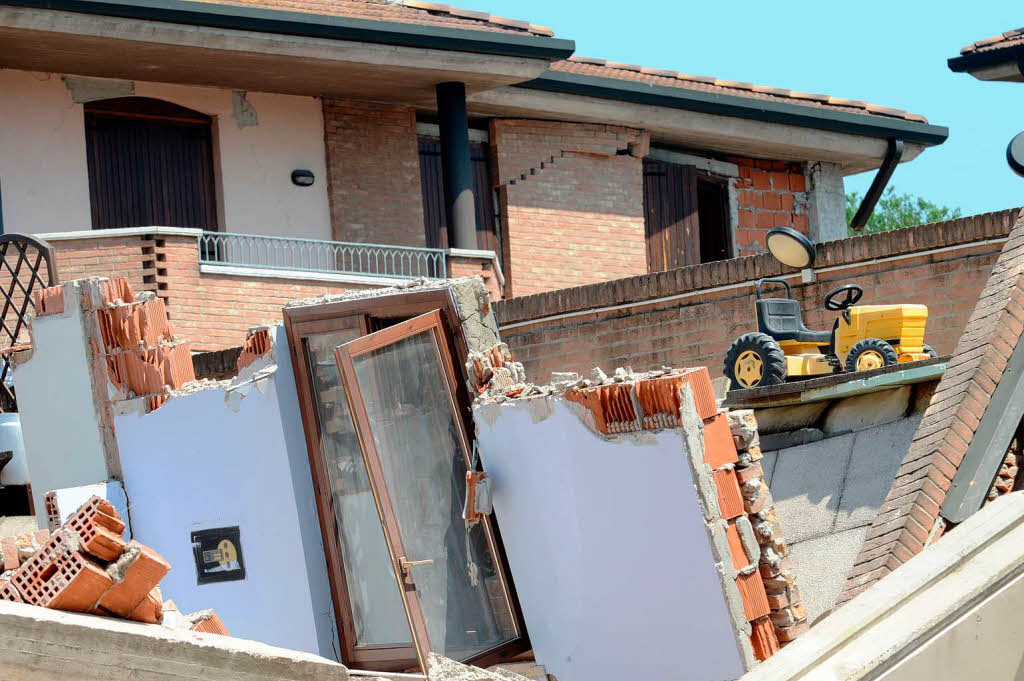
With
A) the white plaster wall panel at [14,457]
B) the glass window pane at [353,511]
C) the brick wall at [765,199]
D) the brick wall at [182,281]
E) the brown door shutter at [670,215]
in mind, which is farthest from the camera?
the brick wall at [765,199]

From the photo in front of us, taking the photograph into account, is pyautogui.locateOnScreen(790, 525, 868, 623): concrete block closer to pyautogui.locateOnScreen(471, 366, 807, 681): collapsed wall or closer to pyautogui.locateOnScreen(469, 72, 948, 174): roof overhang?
pyautogui.locateOnScreen(471, 366, 807, 681): collapsed wall

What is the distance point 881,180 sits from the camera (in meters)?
20.3

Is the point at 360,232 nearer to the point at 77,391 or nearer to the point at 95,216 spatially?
the point at 95,216

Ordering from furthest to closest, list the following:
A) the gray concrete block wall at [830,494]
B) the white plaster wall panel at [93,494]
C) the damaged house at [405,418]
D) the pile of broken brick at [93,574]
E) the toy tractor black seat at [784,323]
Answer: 1. the toy tractor black seat at [784,323]
2. the white plaster wall panel at [93,494]
3. the gray concrete block wall at [830,494]
4. the damaged house at [405,418]
5. the pile of broken brick at [93,574]

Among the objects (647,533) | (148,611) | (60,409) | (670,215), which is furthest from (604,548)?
(670,215)

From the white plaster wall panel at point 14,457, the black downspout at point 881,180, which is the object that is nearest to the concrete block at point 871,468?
the white plaster wall panel at point 14,457

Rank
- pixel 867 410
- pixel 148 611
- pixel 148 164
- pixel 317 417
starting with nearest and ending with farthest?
pixel 148 611 → pixel 317 417 → pixel 867 410 → pixel 148 164

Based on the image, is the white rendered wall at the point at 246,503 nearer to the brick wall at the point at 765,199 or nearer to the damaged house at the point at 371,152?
the damaged house at the point at 371,152

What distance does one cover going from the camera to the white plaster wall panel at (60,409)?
9555 millimetres

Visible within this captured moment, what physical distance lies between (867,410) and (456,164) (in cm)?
818

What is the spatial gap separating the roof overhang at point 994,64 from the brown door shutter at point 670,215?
12.5ft

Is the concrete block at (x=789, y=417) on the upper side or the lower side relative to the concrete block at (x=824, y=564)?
upper

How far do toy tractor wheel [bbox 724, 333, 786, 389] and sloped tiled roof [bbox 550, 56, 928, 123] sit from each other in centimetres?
994

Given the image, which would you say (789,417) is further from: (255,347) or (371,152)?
(371,152)
